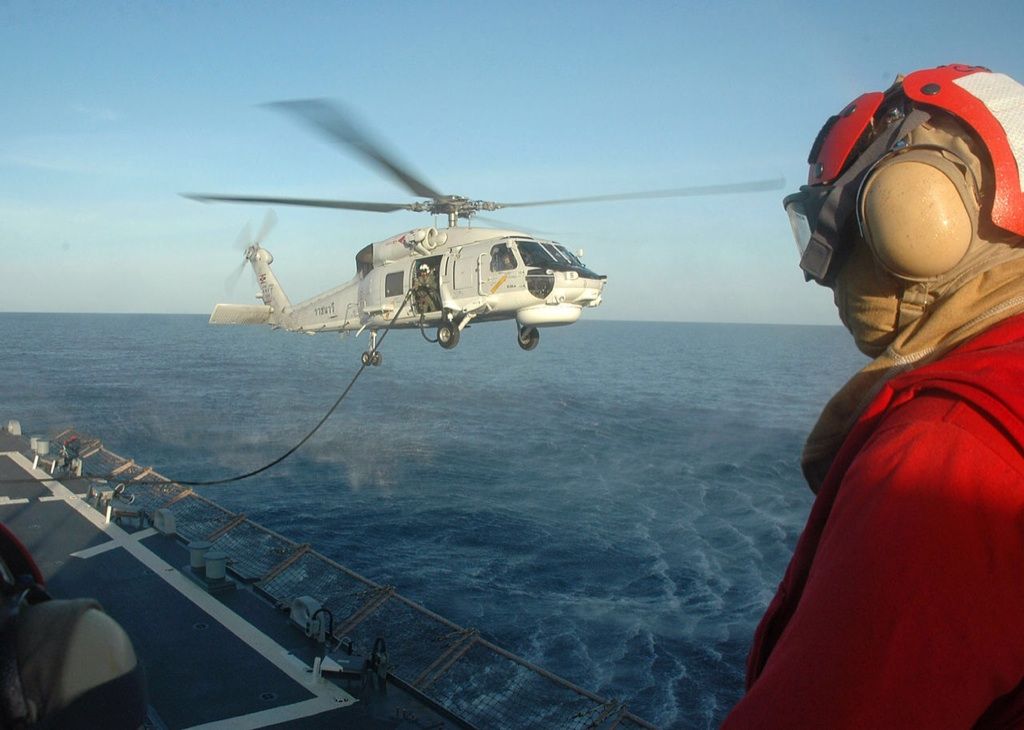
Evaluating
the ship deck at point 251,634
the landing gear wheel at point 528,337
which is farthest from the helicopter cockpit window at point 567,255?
the ship deck at point 251,634

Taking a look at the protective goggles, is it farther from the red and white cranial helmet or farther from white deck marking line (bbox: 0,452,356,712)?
white deck marking line (bbox: 0,452,356,712)

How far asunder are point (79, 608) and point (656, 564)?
939 inches

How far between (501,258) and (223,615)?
8.10m

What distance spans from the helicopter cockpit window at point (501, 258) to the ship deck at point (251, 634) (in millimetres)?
6268

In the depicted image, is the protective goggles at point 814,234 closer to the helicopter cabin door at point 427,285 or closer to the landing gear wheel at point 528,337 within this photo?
the landing gear wheel at point 528,337

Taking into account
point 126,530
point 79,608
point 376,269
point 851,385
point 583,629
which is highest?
point 376,269

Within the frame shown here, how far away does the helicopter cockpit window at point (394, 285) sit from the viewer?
16.0m

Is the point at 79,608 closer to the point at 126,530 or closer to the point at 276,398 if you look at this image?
the point at 126,530

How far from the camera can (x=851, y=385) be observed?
4.97 feet

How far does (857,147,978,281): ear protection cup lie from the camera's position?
4.60ft

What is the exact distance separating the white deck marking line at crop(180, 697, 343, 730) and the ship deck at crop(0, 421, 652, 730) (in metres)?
0.02

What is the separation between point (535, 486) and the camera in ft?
106

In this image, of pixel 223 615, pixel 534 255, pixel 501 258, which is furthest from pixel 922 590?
pixel 501 258

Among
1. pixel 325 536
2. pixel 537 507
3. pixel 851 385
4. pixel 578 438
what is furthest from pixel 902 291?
pixel 578 438
